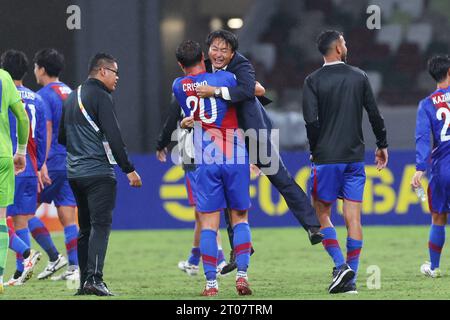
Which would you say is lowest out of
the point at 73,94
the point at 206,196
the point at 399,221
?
the point at 399,221

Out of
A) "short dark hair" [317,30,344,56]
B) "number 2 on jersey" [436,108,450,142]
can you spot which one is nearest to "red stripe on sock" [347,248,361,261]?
"short dark hair" [317,30,344,56]

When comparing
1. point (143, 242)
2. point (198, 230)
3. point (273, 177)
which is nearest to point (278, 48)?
point (143, 242)

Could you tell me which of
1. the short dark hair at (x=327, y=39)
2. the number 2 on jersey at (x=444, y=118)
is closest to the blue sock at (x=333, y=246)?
the short dark hair at (x=327, y=39)

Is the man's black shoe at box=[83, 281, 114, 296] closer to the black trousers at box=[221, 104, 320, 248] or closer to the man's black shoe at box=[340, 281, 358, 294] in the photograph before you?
the black trousers at box=[221, 104, 320, 248]

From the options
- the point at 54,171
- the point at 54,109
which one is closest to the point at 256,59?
the point at 54,171

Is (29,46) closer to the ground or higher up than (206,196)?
higher up

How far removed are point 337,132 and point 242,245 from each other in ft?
3.95

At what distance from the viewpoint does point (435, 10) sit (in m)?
21.4

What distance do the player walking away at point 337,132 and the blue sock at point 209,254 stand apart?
95 centimetres

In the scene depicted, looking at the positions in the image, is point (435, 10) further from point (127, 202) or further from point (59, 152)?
point (59, 152)

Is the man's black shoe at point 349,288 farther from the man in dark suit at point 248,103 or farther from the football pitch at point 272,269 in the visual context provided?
the man in dark suit at point 248,103

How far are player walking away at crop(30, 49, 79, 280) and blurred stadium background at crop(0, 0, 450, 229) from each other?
5127 millimetres

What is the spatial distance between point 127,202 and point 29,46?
311cm
